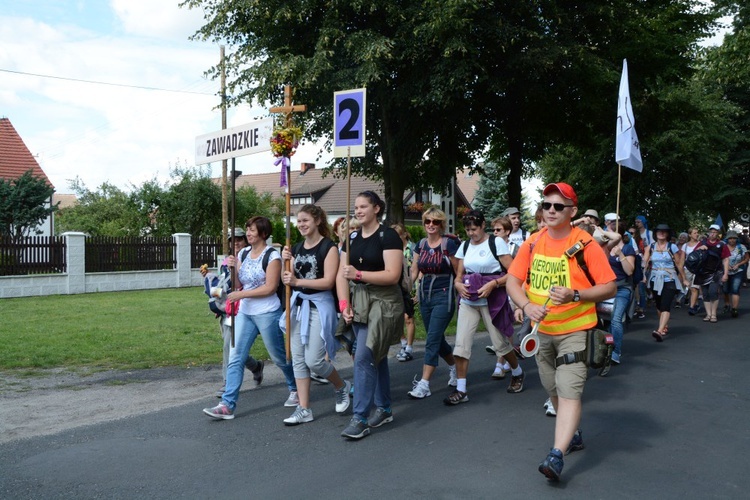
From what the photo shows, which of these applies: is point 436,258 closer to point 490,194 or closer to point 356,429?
point 356,429

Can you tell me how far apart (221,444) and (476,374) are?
360 centimetres

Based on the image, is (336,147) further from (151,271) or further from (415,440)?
(151,271)

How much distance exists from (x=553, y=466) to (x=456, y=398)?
2191 mm

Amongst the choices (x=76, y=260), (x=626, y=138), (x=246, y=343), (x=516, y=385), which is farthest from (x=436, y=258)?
(x=76, y=260)

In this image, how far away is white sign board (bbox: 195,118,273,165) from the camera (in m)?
6.58

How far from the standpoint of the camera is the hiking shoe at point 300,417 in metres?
5.76

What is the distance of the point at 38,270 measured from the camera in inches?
774

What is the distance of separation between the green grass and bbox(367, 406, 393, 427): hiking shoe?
3.62 meters

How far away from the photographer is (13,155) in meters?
32.6

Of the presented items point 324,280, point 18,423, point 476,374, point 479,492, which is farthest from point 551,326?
point 18,423

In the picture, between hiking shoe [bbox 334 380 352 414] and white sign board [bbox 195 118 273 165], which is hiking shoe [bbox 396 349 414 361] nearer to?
hiking shoe [bbox 334 380 352 414]

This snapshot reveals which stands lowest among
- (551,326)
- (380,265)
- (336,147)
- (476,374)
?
(476,374)

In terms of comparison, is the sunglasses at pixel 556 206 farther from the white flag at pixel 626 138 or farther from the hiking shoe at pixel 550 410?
the white flag at pixel 626 138

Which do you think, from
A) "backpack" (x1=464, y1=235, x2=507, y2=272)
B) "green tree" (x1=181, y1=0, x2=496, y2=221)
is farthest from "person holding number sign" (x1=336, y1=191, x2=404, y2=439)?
"green tree" (x1=181, y1=0, x2=496, y2=221)
